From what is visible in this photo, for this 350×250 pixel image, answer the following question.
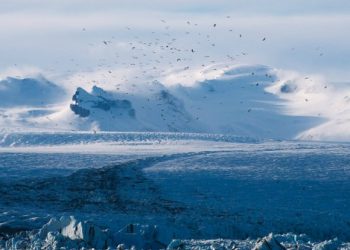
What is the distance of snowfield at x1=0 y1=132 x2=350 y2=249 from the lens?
30594mm

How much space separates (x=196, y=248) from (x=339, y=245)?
5.24 meters

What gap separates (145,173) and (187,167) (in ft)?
12.5

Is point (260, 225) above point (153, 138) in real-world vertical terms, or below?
below

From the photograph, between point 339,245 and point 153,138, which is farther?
point 153,138

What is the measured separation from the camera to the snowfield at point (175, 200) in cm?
3059

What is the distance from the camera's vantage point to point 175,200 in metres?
42.4

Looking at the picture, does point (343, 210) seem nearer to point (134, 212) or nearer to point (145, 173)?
point (134, 212)

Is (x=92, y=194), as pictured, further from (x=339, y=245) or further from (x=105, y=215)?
(x=339, y=245)

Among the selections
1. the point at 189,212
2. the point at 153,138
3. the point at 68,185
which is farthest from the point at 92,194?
the point at 153,138

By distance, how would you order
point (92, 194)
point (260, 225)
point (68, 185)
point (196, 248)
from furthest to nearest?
point (68, 185) < point (92, 194) < point (260, 225) < point (196, 248)

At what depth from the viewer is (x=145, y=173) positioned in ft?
167

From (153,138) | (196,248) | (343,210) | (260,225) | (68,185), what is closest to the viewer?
(196,248)

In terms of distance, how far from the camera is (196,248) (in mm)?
29266

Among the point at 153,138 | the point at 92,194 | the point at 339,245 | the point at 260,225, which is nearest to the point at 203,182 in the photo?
the point at 92,194
